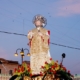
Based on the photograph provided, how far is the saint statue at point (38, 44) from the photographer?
17.5m

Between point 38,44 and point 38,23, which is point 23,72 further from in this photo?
point 38,23

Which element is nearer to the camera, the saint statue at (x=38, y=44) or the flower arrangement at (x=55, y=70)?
the flower arrangement at (x=55, y=70)

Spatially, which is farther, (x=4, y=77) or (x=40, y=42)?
(x=4, y=77)

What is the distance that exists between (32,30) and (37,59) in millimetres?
1917

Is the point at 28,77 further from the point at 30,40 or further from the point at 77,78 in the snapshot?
the point at 77,78

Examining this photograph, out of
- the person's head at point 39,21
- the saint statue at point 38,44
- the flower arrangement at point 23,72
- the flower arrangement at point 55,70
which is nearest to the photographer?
the flower arrangement at point 55,70

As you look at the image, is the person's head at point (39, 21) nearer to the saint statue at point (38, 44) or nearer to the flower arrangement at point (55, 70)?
the saint statue at point (38, 44)

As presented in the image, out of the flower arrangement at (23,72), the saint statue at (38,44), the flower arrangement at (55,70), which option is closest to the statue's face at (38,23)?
the saint statue at (38,44)

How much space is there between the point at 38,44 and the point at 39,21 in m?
1.53

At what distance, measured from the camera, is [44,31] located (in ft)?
59.4

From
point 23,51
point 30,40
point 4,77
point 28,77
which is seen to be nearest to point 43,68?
point 28,77

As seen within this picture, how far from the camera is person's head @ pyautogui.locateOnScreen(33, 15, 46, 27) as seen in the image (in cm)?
1831

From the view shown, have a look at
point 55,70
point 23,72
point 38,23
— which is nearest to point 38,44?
point 38,23

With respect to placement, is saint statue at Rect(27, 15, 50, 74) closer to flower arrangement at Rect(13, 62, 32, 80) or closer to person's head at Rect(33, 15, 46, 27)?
person's head at Rect(33, 15, 46, 27)
